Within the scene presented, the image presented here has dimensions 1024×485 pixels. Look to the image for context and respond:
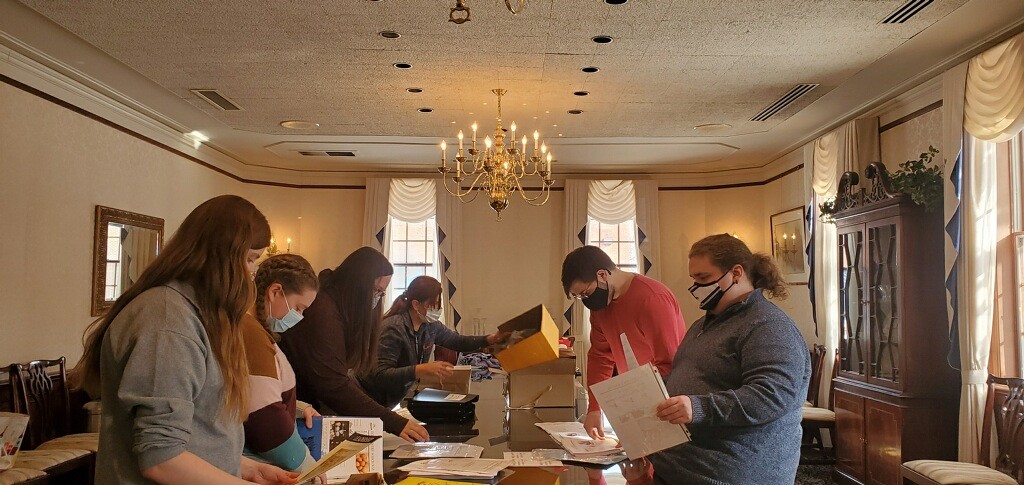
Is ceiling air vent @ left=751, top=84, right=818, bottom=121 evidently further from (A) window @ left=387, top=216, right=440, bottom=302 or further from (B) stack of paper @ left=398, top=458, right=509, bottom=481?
(A) window @ left=387, top=216, right=440, bottom=302

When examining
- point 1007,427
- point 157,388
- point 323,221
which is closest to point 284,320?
point 157,388

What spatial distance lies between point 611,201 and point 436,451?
779cm

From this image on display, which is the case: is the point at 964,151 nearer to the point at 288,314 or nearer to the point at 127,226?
the point at 288,314

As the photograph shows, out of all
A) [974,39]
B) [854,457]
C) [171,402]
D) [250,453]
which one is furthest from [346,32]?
[854,457]

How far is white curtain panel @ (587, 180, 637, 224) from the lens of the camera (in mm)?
10102

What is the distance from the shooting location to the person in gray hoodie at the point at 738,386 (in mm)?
2078

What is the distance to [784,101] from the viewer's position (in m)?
6.16

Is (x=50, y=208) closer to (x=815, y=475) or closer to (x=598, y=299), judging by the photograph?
(x=598, y=299)

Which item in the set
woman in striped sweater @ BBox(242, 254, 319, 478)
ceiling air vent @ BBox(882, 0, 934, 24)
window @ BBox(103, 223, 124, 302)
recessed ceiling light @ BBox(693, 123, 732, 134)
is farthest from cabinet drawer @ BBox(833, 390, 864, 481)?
window @ BBox(103, 223, 124, 302)

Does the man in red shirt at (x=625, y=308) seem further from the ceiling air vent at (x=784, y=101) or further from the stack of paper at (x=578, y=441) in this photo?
the ceiling air vent at (x=784, y=101)

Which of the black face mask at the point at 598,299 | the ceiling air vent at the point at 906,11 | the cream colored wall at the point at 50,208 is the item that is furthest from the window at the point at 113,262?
the ceiling air vent at the point at 906,11

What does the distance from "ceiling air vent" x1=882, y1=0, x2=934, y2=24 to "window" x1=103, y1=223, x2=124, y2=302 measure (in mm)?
5982

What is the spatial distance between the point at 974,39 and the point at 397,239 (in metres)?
7.10

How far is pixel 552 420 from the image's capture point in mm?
3355
